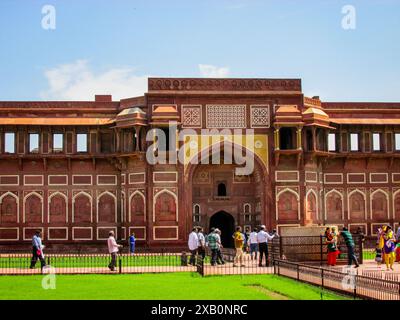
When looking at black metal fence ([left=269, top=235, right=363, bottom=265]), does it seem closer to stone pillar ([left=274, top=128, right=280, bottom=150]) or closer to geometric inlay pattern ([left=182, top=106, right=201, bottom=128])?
stone pillar ([left=274, top=128, right=280, bottom=150])

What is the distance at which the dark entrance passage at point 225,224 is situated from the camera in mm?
34719

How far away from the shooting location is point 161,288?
15.7 m

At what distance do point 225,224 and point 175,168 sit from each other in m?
4.62

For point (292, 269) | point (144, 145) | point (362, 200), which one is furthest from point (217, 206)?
point (292, 269)

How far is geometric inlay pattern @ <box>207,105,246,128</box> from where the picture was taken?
3256cm

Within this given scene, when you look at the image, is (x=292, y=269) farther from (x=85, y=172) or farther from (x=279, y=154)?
(x=85, y=172)

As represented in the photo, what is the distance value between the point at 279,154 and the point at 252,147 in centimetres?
125

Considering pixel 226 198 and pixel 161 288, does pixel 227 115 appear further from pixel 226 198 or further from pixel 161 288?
pixel 161 288

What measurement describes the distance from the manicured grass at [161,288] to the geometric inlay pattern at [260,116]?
14.5 meters

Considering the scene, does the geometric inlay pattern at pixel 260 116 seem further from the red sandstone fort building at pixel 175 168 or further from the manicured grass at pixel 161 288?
the manicured grass at pixel 161 288

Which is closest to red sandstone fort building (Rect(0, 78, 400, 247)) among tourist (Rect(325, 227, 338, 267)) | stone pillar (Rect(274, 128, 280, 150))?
stone pillar (Rect(274, 128, 280, 150))

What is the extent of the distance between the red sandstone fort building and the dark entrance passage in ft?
0.67

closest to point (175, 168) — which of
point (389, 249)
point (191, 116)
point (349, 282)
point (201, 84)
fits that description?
point (191, 116)

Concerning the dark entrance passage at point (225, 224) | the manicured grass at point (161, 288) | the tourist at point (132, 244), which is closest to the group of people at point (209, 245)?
the manicured grass at point (161, 288)
